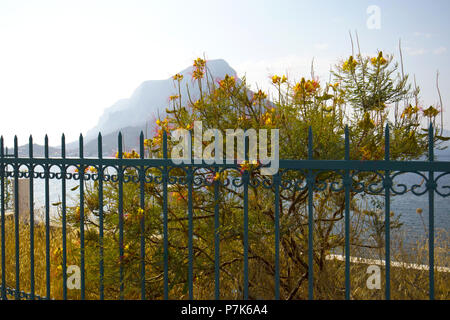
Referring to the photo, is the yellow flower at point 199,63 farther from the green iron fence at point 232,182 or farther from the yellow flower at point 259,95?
the green iron fence at point 232,182

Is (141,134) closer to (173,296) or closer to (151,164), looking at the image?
(151,164)

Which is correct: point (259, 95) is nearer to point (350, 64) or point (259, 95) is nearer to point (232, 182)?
point (350, 64)

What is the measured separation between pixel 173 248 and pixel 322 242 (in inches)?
55.7

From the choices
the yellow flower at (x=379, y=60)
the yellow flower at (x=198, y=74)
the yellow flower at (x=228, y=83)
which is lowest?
the yellow flower at (x=228, y=83)

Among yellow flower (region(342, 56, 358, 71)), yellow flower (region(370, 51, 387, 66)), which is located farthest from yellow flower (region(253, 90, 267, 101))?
yellow flower (region(370, 51, 387, 66))

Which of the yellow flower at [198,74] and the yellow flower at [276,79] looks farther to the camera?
the yellow flower at [198,74]

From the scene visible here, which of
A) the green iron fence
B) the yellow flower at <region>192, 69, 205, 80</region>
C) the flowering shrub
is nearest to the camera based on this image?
the green iron fence

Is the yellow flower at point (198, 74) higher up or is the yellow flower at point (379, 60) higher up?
the yellow flower at point (379, 60)

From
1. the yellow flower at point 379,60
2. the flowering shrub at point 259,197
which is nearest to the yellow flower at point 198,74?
the flowering shrub at point 259,197

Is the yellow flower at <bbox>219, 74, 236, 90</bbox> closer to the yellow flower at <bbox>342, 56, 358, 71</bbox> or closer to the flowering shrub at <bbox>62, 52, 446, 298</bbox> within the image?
the flowering shrub at <bbox>62, 52, 446, 298</bbox>

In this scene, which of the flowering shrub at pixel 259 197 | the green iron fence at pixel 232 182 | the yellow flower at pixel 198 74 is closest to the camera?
the green iron fence at pixel 232 182

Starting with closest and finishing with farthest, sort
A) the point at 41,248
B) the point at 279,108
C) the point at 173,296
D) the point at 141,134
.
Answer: the point at 141,134 → the point at 279,108 → the point at 173,296 → the point at 41,248
